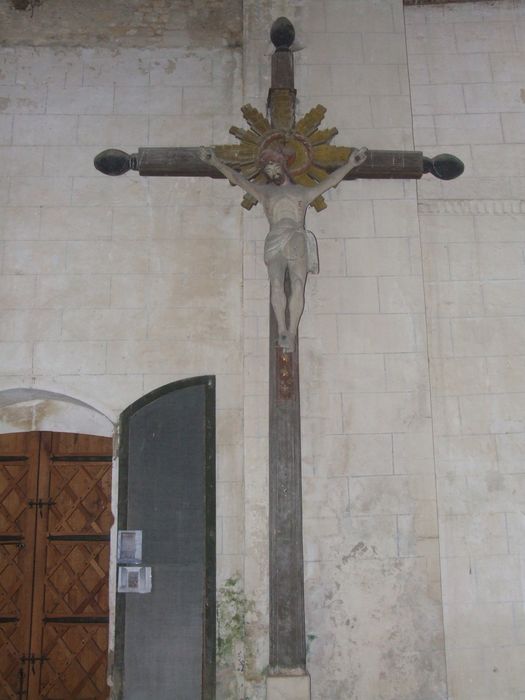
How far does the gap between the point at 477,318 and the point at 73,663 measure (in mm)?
3874

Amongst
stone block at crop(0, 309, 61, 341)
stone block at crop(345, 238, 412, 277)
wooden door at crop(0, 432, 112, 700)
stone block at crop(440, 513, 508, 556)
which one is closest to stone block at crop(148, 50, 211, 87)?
stone block at crop(345, 238, 412, 277)

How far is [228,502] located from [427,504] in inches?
53.4

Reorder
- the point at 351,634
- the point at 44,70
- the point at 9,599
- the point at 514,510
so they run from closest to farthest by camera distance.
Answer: the point at 351,634 → the point at 514,510 → the point at 9,599 → the point at 44,70

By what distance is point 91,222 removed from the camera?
5.39 meters

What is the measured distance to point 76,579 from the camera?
524 cm

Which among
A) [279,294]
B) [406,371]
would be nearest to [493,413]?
[406,371]

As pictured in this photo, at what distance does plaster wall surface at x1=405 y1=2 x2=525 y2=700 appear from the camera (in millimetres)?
4707

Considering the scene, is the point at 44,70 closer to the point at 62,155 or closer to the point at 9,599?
the point at 62,155

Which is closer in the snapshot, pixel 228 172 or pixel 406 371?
pixel 228 172

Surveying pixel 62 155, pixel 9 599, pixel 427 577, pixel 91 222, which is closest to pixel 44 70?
pixel 62 155

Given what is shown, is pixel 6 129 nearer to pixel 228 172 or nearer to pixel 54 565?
pixel 228 172

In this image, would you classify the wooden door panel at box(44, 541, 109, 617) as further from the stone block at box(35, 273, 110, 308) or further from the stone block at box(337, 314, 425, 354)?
the stone block at box(337, 314, 425, 354)

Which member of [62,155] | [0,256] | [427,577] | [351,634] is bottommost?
[351,634]

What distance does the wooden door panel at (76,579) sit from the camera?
521 cm
